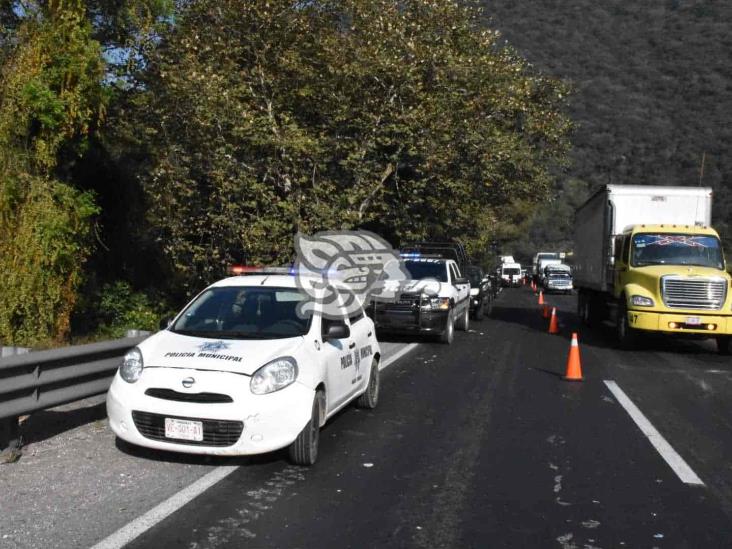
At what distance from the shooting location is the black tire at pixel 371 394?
31.7 feet

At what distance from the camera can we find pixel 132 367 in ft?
23.3

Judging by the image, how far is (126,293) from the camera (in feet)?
73.7

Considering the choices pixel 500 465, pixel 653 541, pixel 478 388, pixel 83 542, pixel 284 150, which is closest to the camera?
pixel 83 542

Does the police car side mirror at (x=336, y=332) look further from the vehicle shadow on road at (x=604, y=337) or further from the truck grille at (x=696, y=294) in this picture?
the truck grille at (x=696, y=294)

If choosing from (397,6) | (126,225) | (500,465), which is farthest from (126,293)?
(500,465)

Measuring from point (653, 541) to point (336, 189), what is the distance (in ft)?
51.0

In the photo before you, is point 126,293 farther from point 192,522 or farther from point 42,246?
point 192,522

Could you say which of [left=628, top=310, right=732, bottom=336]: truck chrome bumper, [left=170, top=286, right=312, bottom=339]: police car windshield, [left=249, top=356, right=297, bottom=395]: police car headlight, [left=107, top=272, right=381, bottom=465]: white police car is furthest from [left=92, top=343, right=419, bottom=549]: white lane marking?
[left=628, top=310, right=732, bottom=336]: truck chrome bumper

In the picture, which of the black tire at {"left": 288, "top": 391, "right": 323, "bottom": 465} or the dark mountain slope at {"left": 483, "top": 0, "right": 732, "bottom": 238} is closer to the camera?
the black tire at {"left": 288, "top": 391, "right": 323, "bottom": 465}

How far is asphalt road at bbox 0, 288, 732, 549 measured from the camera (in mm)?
5496

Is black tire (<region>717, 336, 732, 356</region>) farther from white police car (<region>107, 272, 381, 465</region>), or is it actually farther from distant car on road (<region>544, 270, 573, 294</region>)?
distant car on road (<region>544, 270, 573, 294</region>)

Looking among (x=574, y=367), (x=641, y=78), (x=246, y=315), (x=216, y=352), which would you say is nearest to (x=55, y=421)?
(x=246, y=315)

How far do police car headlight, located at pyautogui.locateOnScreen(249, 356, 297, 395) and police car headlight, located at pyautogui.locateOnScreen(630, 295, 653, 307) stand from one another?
37.4 ft

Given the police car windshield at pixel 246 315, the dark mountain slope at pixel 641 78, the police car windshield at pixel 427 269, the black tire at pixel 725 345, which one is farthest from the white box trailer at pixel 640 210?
the dark mountain slope at pixel 641 78
